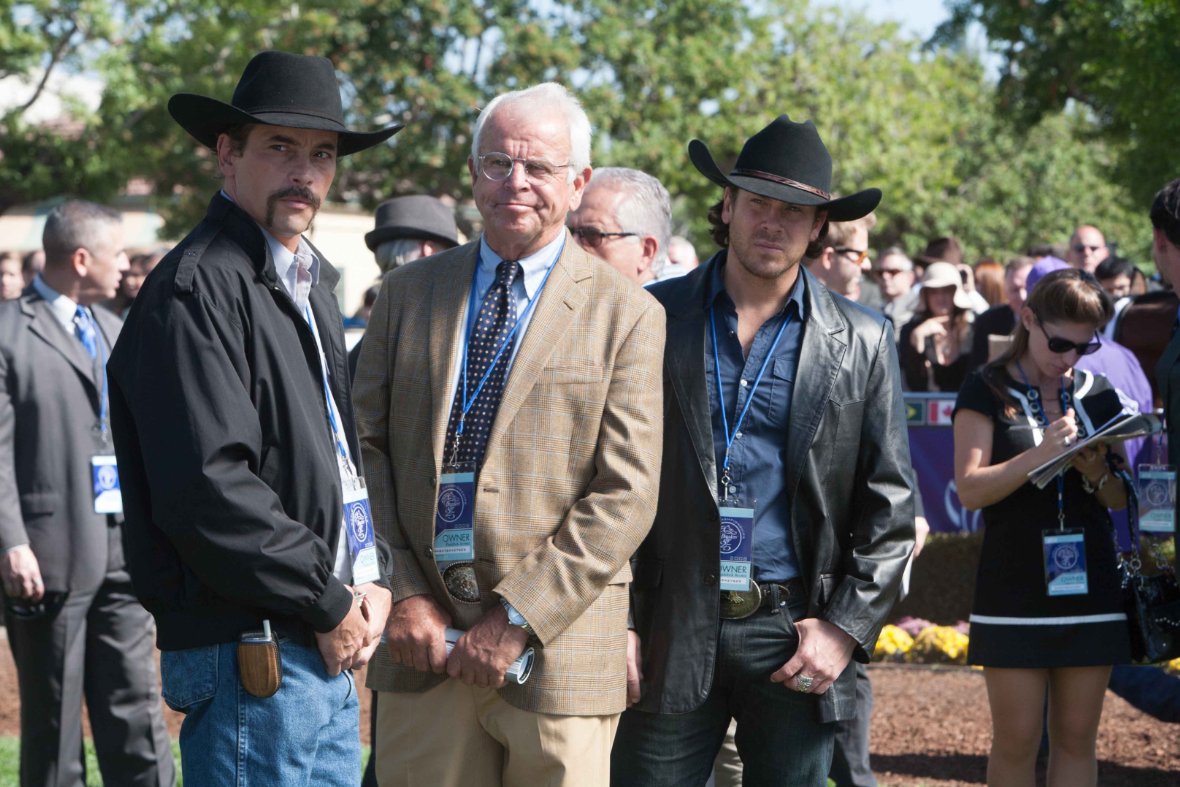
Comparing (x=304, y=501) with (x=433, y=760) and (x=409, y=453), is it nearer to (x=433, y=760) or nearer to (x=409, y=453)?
(x=409, y=453)

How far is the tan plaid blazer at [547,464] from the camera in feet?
11.0

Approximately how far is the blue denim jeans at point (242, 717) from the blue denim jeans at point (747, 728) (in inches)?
40.8

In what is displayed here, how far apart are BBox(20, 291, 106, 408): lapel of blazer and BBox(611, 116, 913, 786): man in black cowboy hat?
120 inches

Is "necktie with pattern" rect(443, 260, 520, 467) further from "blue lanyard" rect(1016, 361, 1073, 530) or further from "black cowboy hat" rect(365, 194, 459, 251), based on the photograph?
"black cowboy hat" rect(365, 194, 459, 251)

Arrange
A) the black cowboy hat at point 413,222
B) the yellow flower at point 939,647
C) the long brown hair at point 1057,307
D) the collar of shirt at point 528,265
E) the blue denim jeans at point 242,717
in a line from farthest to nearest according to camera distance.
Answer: the yellow flower at point 939,647 < the black cowboy hat at point 413,222 < the long brown hair at point 1057,307 < the collar of shirt at point 528,265 < the blue denim jeans at point 242,717

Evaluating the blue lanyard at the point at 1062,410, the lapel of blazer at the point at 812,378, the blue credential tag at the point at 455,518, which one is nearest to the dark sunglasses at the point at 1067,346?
the blue lanyard at the point at 1062,410

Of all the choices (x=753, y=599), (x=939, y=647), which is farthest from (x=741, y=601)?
(x=939, y=647)

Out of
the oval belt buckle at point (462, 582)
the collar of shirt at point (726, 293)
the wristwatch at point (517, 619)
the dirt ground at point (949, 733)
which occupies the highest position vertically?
the collar of shirt at point (726, 293)

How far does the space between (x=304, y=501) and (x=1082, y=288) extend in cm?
300

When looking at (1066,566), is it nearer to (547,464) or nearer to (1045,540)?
(1045,540)

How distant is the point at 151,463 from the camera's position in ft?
9.70

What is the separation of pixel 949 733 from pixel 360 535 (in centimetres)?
457

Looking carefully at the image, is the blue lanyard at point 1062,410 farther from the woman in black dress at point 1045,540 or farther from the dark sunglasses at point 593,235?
the dark sunglasses at point 593,235

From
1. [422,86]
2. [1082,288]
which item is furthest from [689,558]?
[422,86]
